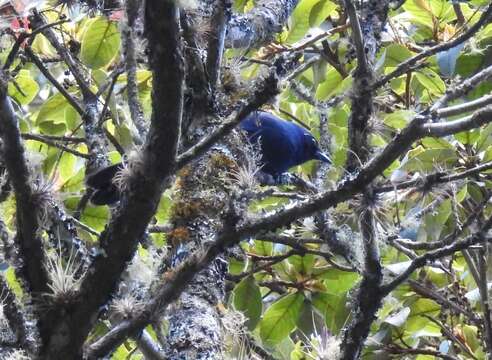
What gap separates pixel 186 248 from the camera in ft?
5.99

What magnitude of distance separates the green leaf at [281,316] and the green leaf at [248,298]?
0.04m

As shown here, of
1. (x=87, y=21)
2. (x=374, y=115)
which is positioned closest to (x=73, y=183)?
(x=87, y=21)

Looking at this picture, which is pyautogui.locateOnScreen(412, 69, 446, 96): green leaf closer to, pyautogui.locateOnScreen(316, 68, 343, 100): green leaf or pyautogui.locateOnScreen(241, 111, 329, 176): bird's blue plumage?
pyautogui.locateOnScreen(316, 68, 343, 100): green leaf

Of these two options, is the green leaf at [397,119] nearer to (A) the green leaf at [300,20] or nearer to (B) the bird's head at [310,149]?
(A) the green leaf at [300,20]

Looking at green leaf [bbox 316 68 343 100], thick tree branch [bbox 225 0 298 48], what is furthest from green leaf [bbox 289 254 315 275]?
thick tree branch [bbox 225 0 298 48]

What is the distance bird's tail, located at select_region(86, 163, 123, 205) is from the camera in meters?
2.09

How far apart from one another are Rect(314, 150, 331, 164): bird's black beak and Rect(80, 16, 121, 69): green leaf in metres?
0.83

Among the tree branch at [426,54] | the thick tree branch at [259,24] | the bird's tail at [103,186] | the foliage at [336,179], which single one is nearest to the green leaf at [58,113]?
the foliage at [336,179]

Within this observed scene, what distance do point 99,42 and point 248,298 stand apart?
3.06ft

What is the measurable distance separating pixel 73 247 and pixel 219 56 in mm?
624

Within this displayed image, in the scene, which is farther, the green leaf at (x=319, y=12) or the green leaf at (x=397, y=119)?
the green leaf at (x=319, y=12)

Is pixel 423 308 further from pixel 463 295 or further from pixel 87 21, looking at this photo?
pixel 87 21

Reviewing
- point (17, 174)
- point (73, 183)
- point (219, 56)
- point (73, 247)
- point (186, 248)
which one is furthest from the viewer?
point (73, 183)

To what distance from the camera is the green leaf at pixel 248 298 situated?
105 inches
